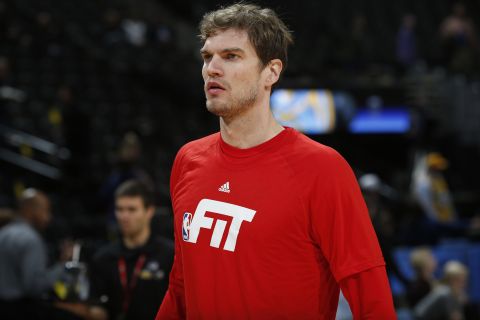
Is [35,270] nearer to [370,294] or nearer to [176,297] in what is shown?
[176,297]

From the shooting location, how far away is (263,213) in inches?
120

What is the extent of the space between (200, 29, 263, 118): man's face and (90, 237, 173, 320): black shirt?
239 cm

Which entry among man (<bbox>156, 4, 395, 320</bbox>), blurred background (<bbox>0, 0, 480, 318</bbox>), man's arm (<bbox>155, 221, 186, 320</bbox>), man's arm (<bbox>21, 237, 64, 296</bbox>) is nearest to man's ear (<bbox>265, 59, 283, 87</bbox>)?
man (<bbox>156, 4, 395, 320</bbox>)

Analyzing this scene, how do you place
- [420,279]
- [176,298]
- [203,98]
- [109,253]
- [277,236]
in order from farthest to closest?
[203,98] < [420,279] < [109,253] < [176,298] < [277,236]

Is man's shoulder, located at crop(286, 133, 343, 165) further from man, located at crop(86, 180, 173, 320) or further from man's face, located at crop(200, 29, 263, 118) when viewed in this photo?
man, located at crop(86, 180, 173, 320)

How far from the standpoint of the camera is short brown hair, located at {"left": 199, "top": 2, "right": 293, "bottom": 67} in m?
3.13

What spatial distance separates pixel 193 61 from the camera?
18781 millimetres

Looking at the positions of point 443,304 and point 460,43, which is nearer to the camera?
point 443,304

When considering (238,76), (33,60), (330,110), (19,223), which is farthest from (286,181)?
(330,110)

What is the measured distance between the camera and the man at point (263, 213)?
2967 mm

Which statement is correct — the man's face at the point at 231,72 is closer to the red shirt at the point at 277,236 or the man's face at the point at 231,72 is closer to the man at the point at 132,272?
the red shirt at the point at 277,236

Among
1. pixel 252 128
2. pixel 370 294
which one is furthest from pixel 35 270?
pixel 370 294

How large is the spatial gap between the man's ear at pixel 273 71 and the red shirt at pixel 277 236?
0.18m

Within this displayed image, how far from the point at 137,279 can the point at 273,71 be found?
256 cm
